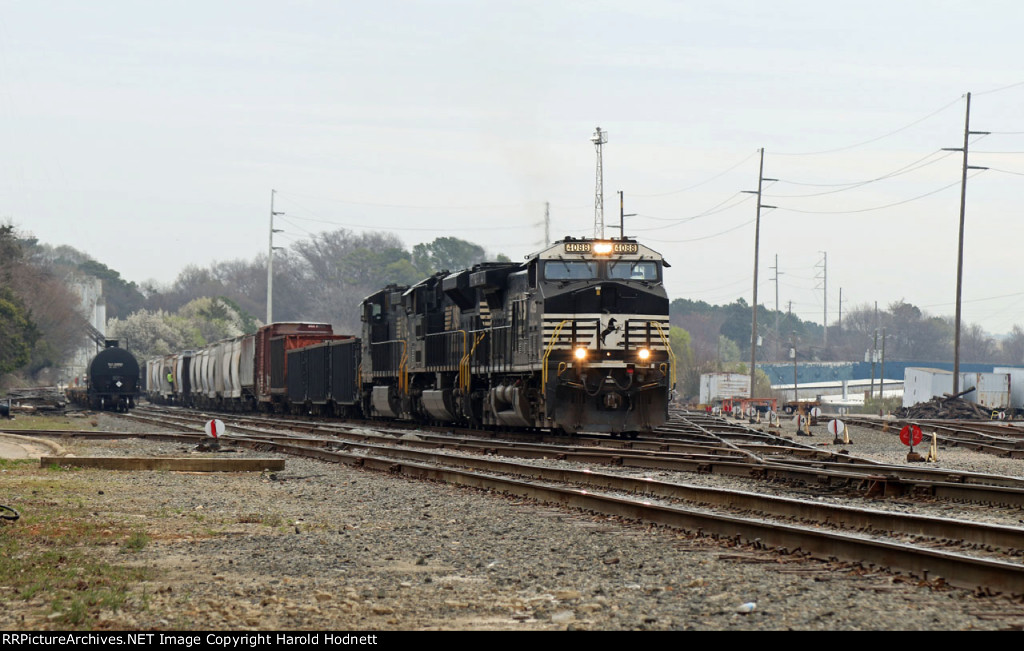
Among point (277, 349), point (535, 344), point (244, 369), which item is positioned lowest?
point (244, 369)

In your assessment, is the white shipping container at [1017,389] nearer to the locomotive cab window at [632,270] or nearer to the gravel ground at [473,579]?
the locomotive cab window at [632,270]

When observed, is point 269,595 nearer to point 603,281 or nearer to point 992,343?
point 603,281

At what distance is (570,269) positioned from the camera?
2245 centimetres

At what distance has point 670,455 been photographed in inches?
682

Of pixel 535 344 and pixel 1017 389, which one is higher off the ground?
pixel 535 344

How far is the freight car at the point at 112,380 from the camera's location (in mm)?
50281

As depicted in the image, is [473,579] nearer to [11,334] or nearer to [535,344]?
[535,344]

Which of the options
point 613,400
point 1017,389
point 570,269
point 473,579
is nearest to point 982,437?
point 613,400

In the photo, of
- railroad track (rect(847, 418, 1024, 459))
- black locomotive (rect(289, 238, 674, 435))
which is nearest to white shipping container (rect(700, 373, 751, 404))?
railroad track (rect(847, 418, 1024, 459))

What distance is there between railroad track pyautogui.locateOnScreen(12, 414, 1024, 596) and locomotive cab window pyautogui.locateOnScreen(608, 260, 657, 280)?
5.17 metres

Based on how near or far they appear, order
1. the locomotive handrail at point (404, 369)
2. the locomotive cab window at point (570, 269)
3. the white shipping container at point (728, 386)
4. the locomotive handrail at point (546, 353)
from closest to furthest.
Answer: the locomotive handrail at point (546, 353)
the locomotive cab window at point (570, 269)
the locomotive handrail at point (404, 369)
the white shipping container at point (728, 386)

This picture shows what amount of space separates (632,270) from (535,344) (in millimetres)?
2435

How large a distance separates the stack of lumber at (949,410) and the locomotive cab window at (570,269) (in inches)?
1166

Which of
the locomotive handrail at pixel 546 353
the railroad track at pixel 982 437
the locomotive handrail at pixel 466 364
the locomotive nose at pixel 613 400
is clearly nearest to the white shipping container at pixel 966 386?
the railroad track at pixel 982 437
